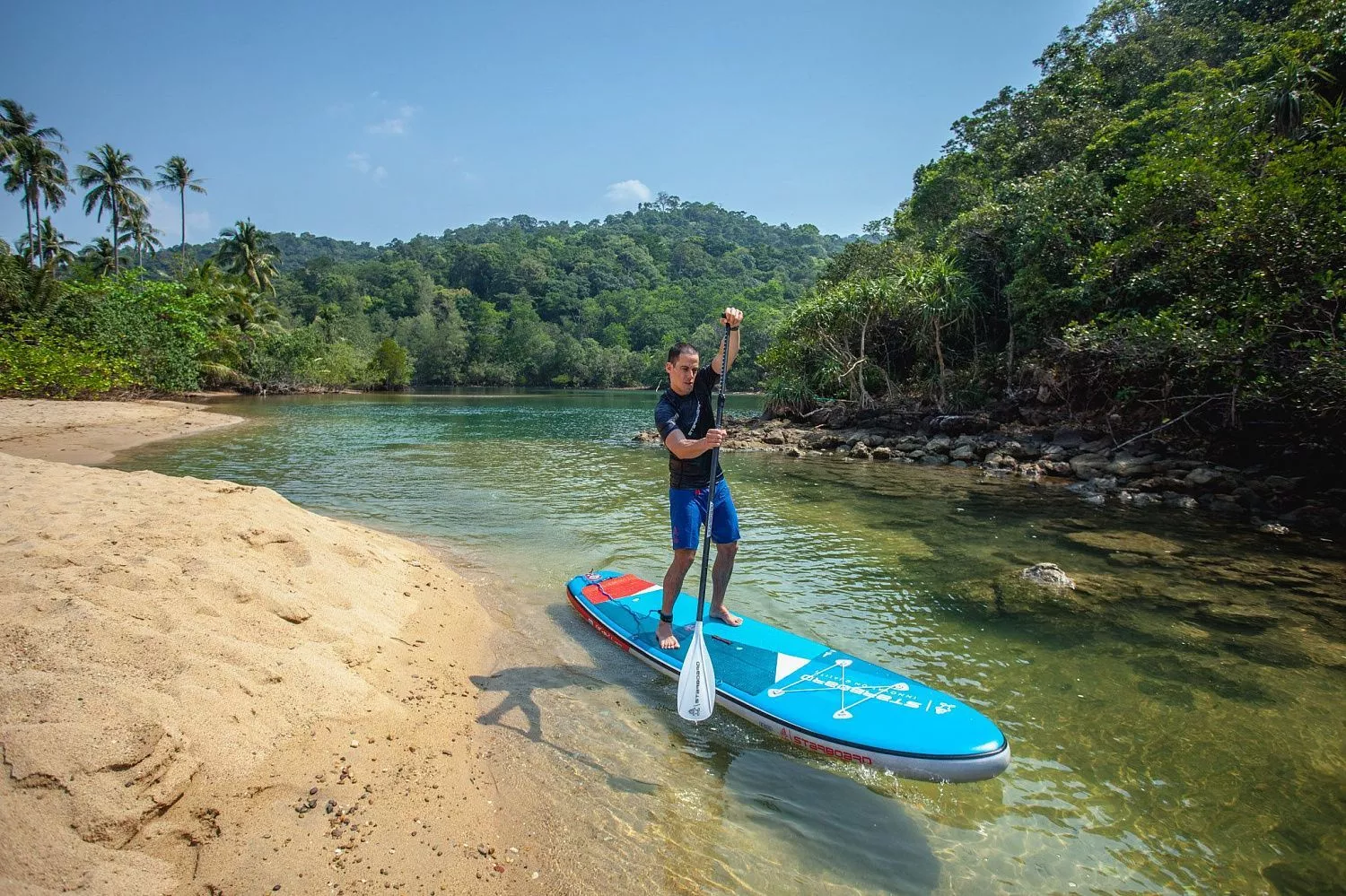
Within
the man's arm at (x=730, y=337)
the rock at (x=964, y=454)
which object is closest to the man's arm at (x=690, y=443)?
the man's arm at (x=730, y=337)

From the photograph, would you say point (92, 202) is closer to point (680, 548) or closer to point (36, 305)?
point (36, 305)

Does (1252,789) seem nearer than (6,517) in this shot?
Yes

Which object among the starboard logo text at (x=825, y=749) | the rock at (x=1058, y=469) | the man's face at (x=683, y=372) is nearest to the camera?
the starboard logo text at (x=825, y=749)

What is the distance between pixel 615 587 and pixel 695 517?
1.63 meters

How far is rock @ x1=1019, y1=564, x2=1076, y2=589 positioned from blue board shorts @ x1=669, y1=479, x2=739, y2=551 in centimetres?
409

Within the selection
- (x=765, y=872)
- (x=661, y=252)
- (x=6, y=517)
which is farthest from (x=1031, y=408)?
(x=661, y=252)

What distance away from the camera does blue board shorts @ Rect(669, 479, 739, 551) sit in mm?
→ 5199

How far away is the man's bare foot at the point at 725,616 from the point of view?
5.54m

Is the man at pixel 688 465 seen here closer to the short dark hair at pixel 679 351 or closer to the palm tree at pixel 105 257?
the short dark hair at pixel 679 351

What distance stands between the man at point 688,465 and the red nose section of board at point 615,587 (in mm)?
955

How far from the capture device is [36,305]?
2809cm

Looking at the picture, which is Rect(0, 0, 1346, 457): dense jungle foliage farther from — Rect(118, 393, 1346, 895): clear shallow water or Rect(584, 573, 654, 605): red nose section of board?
Rect(584, 573, 654, 605): red nose section of board

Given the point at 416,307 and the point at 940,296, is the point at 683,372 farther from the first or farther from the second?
the point at 416,307

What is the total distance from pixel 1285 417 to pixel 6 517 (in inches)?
759
